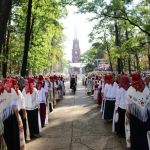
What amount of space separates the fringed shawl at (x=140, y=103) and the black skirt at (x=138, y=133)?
0.42 feet

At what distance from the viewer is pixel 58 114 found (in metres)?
20.1

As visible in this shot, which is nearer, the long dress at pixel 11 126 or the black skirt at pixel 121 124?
the long dress at pixel 11 126

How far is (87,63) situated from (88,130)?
9556 cm

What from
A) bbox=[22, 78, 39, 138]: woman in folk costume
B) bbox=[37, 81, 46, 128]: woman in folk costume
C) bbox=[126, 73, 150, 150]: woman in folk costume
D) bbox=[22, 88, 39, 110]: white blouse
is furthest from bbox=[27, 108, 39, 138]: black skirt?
bbox=[126, 73, 150, 150]: woman in folk costume

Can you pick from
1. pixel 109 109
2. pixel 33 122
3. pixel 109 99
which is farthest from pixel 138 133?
pixel 109 109

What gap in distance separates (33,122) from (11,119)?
2698 mm

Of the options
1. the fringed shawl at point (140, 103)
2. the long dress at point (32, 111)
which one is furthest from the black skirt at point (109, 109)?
the fringed shawl at point (140, 103)

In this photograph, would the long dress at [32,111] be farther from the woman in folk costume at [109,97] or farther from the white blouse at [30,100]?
the woman in folk costume at [109,97]

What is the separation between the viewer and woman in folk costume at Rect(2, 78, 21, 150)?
1019 cm

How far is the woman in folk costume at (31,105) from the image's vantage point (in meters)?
12.6

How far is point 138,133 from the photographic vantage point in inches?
405

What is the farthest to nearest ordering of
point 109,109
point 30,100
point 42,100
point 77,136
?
1. point 109,109
2. point 42,100
3. point 77,136
4. point 30,100

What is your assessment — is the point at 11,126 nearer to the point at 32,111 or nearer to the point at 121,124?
the point at 32,111

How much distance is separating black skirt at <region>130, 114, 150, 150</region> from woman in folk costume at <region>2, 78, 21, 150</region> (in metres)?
2.87
